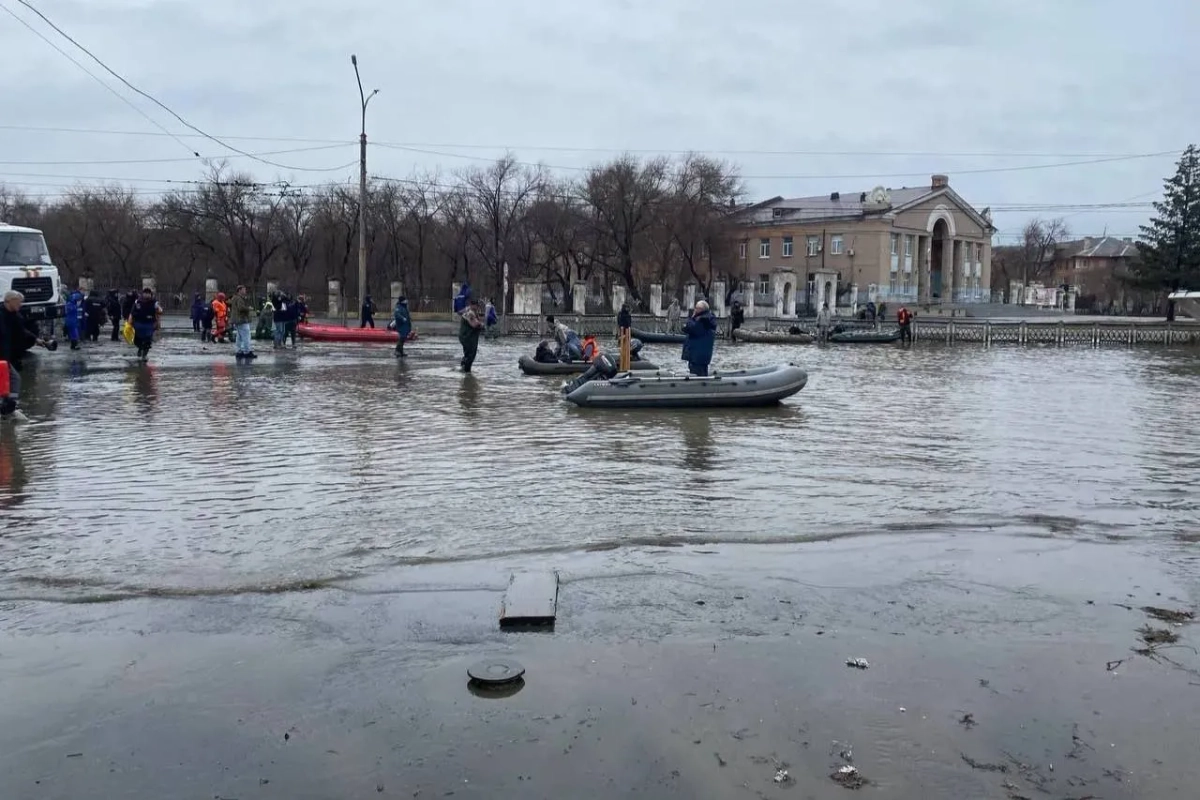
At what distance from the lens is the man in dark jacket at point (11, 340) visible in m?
13.7

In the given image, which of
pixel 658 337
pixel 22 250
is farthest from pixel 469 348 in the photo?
pixel 658 337

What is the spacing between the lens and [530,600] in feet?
20.2

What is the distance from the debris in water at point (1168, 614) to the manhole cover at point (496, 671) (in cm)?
389

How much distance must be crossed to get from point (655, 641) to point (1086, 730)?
213cm

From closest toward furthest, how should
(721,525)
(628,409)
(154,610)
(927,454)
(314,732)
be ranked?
(314,732) < (154,610) < (721,525) < (927,454) < (628,409)

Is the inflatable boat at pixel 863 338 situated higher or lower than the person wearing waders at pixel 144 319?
lower

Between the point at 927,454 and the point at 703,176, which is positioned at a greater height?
the point at 703,176

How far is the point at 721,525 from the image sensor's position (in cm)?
845

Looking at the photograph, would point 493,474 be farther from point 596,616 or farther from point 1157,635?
point 1157,635

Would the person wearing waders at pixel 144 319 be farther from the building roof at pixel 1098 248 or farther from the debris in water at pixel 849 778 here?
the building roof at pixel 1098 248

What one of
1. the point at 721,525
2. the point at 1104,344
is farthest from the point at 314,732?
the point at 1104,344

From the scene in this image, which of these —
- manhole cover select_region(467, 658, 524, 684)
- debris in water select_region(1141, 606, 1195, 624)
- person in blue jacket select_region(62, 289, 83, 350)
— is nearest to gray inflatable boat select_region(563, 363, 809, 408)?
debris in water select_region(1141, 606, 1195, 624)

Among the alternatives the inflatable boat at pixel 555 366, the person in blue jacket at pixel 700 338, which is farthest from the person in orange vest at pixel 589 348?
the person in blue jacket at pixel 700 338

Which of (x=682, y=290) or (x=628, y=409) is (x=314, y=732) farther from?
(x=682, y=290)
